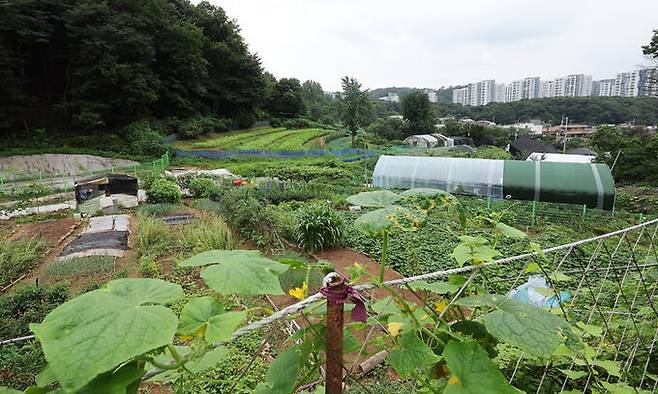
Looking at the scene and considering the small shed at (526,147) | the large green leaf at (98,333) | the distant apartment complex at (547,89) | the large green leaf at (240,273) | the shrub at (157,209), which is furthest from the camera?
the distant apartment complex at (547,89)

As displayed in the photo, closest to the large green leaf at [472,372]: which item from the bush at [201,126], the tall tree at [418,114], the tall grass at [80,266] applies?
the tall grass at [80,266]

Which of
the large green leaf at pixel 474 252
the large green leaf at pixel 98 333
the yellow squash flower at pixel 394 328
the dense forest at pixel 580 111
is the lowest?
the yellow squash flower at pixel 394 328

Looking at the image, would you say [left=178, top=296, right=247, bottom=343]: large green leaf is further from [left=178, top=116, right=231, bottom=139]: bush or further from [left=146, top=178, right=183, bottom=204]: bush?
[left=178, top=116, right=231, bottom=139]: bush

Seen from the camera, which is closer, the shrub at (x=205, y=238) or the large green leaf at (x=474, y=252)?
the large green leaf at (x=474, y=252)

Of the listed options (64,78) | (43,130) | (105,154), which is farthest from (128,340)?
(64,78)

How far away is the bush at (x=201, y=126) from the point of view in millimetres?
26859

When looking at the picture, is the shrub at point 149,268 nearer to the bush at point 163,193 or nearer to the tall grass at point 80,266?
the tall grass at point 80,266

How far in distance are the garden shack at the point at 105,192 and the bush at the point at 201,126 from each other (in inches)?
666

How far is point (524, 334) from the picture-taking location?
0.83 meters

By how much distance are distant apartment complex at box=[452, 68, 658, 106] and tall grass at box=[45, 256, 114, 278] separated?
11359 cm

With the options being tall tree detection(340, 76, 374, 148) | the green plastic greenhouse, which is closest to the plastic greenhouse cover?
the green plastic greenhouse

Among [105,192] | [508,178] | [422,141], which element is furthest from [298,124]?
[508,178]

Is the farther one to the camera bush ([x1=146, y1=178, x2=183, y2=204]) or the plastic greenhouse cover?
the plastic greenhouse cover

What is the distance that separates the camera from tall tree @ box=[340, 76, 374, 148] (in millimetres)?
35656
